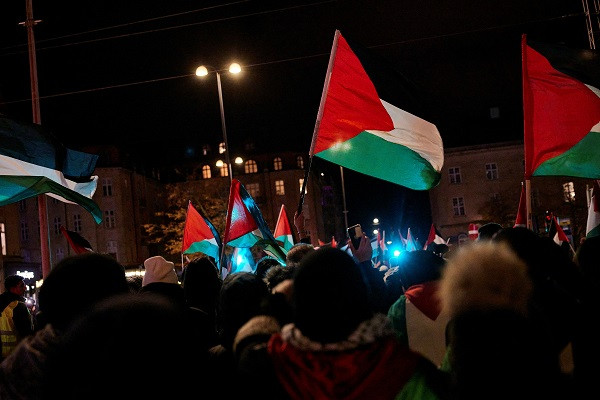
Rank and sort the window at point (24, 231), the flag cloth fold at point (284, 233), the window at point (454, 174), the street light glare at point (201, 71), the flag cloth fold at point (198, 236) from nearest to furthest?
the flag cloth fold at point (198, 236)
the flag cloth fold at point (284, 233)
the street light glare at point (201, 71)
the window at point (24, 231)
the window at point (454, 174)

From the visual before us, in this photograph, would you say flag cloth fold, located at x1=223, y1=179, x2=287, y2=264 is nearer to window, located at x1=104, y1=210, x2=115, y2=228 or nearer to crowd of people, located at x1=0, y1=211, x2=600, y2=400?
crowd of people, located at x1=0, y1=211, x2=600, y2=400

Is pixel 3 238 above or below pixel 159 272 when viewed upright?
above

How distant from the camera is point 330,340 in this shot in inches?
110

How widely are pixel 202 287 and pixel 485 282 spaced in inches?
135

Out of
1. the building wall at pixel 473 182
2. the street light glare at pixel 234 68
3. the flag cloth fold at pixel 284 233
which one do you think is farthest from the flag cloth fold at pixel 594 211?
the building wall at pixel 473 182

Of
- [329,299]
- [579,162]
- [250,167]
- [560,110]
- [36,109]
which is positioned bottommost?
[329,299]

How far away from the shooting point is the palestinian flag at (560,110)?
24.3 ft

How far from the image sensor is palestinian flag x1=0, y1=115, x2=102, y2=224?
356 inches

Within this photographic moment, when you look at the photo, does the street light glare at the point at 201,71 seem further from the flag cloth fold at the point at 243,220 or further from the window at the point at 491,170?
the window at the point at 491,170

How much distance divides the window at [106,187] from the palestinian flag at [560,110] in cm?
5761

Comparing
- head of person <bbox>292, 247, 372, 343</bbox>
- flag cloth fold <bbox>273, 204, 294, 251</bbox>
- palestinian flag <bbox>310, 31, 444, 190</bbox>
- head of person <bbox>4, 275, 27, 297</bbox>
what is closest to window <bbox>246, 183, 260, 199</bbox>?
flag cloth fold <bbox>273, 204, 294, 251</bbox>

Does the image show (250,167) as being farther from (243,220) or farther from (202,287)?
(202,287)

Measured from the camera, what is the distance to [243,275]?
14.1 feet

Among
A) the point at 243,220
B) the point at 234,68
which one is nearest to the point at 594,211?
the point at 243,220
